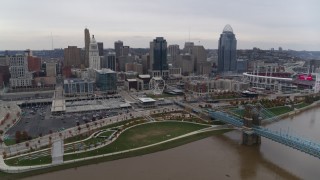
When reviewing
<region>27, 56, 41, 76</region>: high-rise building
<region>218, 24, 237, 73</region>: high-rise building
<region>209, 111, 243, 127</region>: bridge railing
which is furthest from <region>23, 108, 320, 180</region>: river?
<region>27, 56, 41, 76</region>: high-rise building

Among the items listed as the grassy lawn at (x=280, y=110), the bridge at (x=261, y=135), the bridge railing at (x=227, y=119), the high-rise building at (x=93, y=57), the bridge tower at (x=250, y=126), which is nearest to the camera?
the bridge at (x=261, y=135)

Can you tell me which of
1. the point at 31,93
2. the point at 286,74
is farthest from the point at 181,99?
the point at 286,74

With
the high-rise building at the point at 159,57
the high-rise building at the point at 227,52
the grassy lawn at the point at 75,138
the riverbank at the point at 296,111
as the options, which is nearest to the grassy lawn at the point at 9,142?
the grassy lawn at the point at 75,138

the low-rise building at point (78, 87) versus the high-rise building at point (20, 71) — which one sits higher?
the high-rise building at point (20, 71)

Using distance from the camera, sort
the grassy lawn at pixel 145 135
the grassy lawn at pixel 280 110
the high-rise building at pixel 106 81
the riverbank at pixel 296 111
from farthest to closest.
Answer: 1. the high-rise building at pixel 106 81
2. the grassy lawn at pixel 280 110
3. the riverbank at pixel 296 111
4. the grassy lawn at pixel 145 135

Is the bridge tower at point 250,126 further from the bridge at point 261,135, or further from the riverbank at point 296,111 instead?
the riverbank at point 296,111

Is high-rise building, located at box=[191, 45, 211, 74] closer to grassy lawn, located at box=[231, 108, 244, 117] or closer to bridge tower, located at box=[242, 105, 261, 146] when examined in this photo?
grassy lawn, located at box=[231, 108, 244, 117]

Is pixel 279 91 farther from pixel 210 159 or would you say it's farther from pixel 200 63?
pixel 210 159
